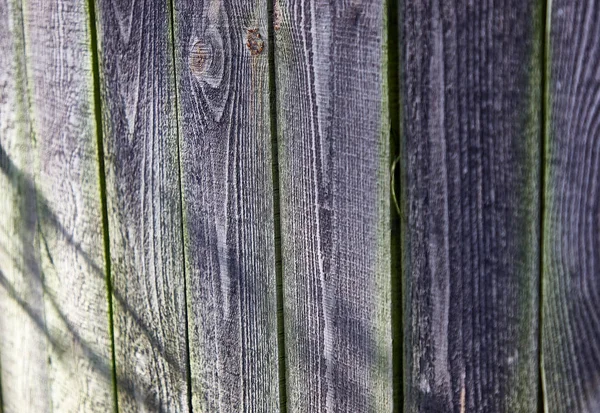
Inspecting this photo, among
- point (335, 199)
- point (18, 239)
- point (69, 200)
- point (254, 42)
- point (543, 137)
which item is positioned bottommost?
point (18, 239)

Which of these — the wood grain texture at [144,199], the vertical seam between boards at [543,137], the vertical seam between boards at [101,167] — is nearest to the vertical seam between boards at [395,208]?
the vertical seam between boards at [543,137]

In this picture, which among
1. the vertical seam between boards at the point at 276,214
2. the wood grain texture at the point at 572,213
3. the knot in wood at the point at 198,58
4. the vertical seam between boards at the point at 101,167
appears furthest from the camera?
the vertical seam between boards at the point at 101,167

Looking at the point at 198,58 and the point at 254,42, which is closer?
the point at 254,42

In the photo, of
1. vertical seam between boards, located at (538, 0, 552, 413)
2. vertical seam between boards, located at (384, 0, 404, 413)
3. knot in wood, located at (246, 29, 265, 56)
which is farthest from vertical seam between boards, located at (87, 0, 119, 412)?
vertical seam between boards, located at (538, 0, 552, 413)

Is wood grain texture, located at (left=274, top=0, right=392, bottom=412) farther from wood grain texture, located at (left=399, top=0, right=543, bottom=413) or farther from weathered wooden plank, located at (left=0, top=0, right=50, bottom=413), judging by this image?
weathered wooden plank, located at (left=0, top=0, right=50, bottom=413)

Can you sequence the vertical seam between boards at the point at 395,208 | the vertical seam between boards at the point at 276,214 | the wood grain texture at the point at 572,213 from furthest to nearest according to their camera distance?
1. the vertical seam between boards at the point at 276,214
2. the vertical seam between boards at the point at 395,208
3. the wood grain texture at the point at 572,213

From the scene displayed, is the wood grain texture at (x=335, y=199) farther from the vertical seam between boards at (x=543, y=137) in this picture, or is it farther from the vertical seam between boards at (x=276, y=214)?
the vertical seam between boards at (x=543, y=137)

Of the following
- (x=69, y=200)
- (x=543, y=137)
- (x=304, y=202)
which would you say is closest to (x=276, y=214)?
(x=304, y=202)

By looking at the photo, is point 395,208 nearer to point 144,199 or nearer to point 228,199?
point 228,199

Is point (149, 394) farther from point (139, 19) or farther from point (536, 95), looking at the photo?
point (536, 95)
